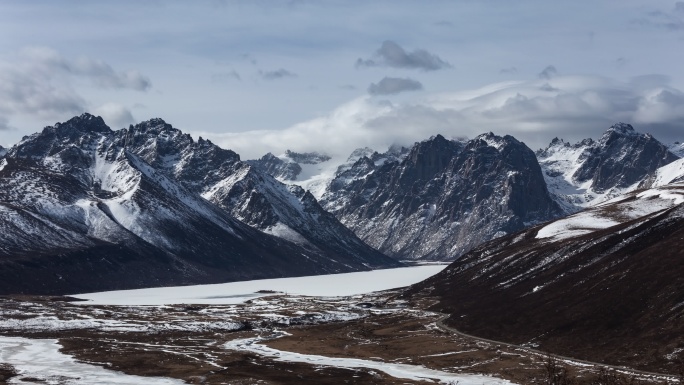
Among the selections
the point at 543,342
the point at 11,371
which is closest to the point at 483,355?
A: the point at 543,342

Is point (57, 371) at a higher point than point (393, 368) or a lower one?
higher

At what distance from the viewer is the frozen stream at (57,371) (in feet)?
491

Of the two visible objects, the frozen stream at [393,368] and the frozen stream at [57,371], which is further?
the frozen stream at [393,368]

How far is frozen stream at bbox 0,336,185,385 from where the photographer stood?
491 feet

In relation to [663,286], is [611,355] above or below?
below

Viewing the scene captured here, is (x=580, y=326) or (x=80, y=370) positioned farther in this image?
(x=580, y=326)

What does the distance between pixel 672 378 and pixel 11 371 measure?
346ft

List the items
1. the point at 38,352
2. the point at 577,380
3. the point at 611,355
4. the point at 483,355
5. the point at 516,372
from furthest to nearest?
the point at 38,352, the point at 483,355, the point at 611,355, the point at 516,372, the point at 577,380

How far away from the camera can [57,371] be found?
161125 millimetres

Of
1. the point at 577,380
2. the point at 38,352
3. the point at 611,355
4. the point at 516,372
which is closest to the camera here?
the point at 577,380

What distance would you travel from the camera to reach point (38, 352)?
190 metres

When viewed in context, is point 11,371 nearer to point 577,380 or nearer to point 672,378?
point 577,380

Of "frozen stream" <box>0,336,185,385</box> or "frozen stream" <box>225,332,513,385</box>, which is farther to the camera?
"frozen stream" <box>225,332,513,385</box>

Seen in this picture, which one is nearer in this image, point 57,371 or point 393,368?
point 57,371
